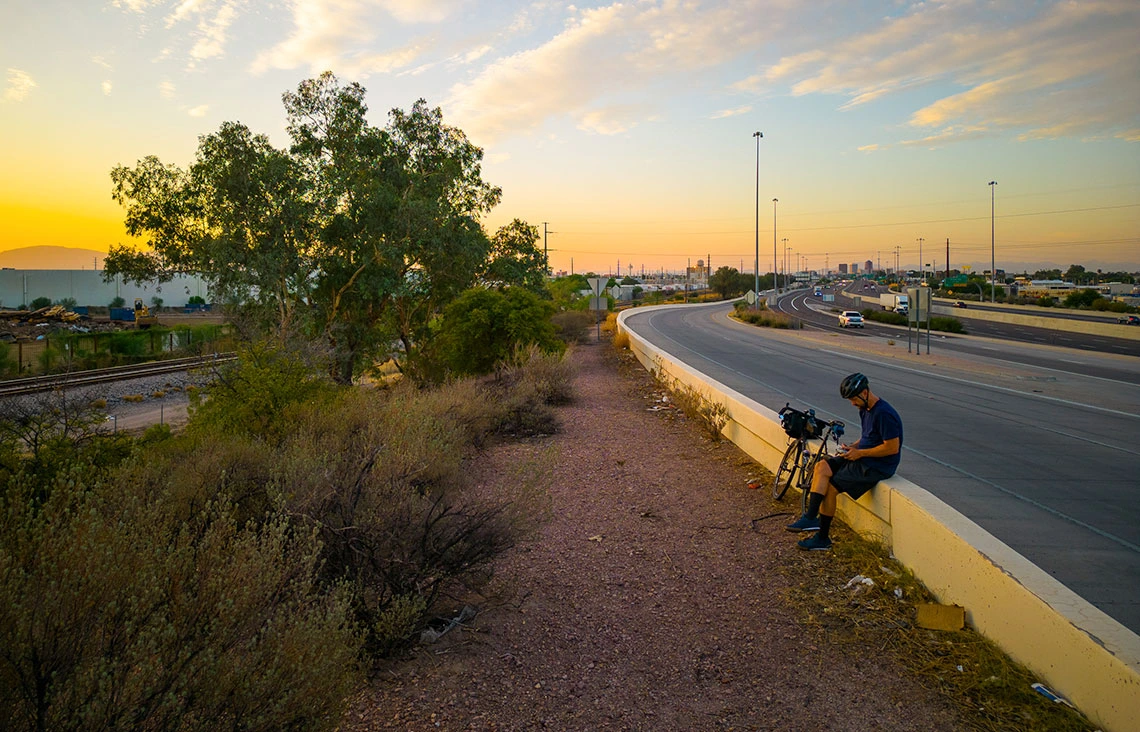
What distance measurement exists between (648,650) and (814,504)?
112 inches

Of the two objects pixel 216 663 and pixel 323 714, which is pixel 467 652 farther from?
pixel 216 663

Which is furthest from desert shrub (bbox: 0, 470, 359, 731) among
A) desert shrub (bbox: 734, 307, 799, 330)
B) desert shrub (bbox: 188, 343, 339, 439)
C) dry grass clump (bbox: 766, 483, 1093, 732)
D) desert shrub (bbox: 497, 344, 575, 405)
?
desert shrub (bbox: 734, 307, 799, 330)

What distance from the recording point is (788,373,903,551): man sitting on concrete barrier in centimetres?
689

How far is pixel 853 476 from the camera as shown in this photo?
6.99 metres

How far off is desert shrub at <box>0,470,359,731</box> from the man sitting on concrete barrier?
4.85 metres

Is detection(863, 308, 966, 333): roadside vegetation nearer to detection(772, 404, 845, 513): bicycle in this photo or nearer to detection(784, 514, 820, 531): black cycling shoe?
detection(772, 404, 845, 513): bicycle

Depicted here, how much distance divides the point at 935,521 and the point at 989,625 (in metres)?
0.99

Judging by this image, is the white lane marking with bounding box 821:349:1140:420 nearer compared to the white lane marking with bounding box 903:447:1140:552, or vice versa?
the white lane marking with bounding box 903:447:1140:552

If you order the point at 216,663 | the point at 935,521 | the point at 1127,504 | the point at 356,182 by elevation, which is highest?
the point at 356,182

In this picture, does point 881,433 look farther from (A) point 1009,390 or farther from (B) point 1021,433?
(A) point 1009,390

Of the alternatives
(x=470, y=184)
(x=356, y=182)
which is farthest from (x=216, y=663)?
(x=470, y=184)

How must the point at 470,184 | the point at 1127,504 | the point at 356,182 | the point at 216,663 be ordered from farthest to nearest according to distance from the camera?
the point at 470,184, the point at 356,182, the point at 1127,504, the point at 216,663

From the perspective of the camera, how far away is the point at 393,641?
4.89 m

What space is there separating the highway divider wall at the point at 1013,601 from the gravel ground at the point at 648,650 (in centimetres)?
67
